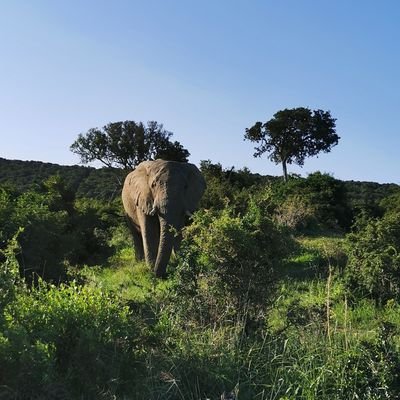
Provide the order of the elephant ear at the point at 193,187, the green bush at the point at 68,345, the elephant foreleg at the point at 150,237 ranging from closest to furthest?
1. the green bush at the point at 68,345
2. the elephant foreleg at the point at 150,237
3. the elephant ear at the point at 193,187

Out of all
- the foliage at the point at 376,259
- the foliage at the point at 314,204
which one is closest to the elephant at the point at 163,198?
the foliage at the point at 376,259

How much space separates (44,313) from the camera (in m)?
4.99

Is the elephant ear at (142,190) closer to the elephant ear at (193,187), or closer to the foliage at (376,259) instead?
the elephant ear at (193,187)

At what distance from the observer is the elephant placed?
13.5 meters

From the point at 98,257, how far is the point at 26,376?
1023cm

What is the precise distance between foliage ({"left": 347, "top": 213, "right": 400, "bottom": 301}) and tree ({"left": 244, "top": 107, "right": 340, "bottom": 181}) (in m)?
32.8

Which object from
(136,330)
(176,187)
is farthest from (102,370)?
(176,187)

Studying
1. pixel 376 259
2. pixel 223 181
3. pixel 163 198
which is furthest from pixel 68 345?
pixel 223 181

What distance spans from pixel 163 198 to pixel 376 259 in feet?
18.9

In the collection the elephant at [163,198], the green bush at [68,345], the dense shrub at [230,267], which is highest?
the elephant at [163,198]

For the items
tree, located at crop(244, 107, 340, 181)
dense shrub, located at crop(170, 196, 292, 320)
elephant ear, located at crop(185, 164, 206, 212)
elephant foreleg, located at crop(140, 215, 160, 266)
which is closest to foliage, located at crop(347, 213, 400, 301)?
dense shrub, located at crop(170, 196, 292, 320)

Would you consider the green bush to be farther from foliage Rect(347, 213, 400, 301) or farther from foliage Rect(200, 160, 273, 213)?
foliage Rect(200, 160, 273, 213)

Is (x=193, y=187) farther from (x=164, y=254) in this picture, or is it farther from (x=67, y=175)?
(x=67, y=175)

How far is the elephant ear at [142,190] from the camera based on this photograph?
47.3ft
